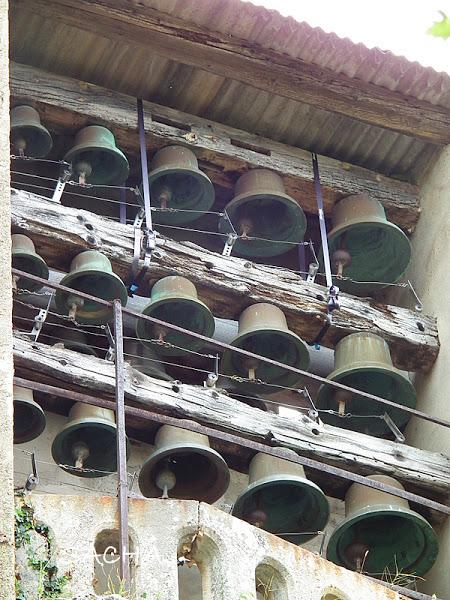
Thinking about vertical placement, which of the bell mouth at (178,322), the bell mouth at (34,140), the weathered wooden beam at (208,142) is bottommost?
the bell mouth at (178,322)

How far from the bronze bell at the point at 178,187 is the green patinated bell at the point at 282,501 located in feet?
7.38

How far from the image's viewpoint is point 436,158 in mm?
11469

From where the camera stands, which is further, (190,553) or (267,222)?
(267,222)

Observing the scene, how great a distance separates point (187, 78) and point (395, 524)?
140 inches

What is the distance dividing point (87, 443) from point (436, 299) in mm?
3000

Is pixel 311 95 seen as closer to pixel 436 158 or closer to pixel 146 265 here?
pixel 436 158

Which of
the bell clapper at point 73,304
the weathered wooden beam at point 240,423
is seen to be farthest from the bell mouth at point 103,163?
the weathered wooden beam at point 240,423

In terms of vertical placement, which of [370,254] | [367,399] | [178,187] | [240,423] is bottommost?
[240,423]

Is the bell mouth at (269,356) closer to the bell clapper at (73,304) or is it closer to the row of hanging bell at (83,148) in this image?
the bell clapper at (73,304)

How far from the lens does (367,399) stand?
9930 millimetres

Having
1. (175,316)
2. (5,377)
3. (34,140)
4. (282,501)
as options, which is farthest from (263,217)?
(5,377)

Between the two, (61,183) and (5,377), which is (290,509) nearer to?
(61,183)

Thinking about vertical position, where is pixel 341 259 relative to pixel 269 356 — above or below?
above

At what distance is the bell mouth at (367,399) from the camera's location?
9.87m
